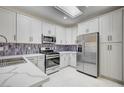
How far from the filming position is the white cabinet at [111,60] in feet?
7.39

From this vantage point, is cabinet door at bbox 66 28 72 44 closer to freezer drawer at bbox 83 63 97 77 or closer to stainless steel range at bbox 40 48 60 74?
stainless steel range at bbox 40 48 60 74

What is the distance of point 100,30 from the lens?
107 inches

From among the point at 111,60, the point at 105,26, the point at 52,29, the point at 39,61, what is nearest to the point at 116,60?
the point at 111,60

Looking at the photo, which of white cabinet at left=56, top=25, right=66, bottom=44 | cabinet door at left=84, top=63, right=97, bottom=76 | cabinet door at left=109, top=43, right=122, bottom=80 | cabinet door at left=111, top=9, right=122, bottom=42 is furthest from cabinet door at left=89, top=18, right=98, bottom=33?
white cabinet at left=56, top=25, right=66, bottom=44

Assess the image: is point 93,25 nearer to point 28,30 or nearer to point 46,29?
point 46,29

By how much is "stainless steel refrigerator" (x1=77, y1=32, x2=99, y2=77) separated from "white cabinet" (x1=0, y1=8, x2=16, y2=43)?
252 cm

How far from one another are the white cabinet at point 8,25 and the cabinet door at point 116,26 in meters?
3.11

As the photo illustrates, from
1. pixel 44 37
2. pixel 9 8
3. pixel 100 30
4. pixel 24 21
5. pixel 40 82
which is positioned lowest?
pixel 40 82

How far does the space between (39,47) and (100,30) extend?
2539 mm

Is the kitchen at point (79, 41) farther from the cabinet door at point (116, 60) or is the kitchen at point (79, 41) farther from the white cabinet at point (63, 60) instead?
the white cabinet at point (63, 60)
